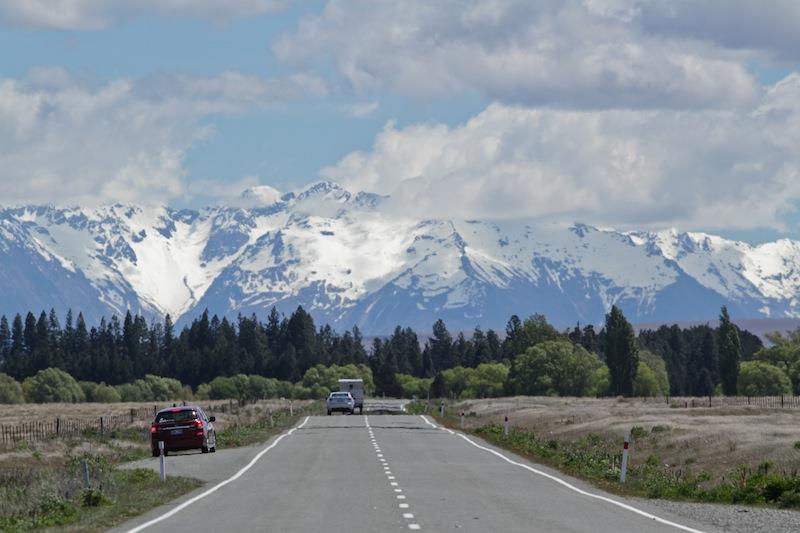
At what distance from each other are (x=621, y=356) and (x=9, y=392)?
7575 cm

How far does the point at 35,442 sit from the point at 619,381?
13166 cm

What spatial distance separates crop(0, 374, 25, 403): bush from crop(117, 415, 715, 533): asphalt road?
433ft

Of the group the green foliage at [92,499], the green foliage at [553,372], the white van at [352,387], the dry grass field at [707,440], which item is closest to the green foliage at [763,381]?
the green foliage at [553,372]

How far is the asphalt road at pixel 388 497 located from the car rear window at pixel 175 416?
1.27m

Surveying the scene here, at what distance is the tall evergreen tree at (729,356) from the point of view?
590 feet

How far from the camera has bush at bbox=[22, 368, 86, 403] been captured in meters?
191

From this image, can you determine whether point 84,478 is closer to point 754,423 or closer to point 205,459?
point 205,459

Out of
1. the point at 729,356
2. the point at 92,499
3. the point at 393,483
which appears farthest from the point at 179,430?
the point at 729,356

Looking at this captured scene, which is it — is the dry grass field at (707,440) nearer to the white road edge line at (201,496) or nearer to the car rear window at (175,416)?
the white road edge line at (201,496)

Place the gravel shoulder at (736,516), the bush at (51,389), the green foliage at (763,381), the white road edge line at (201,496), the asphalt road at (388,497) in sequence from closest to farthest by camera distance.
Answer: the asphalt road at (388,497) → the gravel shoulder at (736,516) → the white road edge line at (201,496) → the green foliage at (763,381) → the bush at (51,389)

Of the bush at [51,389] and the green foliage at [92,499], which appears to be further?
the bush at [51,389]

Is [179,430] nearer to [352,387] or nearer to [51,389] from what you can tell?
[352,387]

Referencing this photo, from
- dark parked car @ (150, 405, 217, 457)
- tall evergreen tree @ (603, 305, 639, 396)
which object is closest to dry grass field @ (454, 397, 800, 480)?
dark parked car @ (150, 405, 217, 457)

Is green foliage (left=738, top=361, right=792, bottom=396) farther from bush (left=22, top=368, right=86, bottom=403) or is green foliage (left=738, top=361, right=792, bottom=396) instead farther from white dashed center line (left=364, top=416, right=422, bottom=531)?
white dashed center line (left=364, top=416, right=422, bottom=531)
